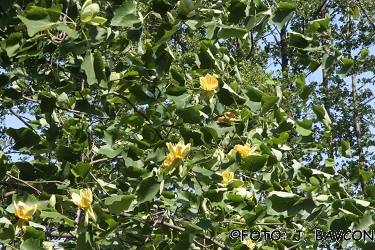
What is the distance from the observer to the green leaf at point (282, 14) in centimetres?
188

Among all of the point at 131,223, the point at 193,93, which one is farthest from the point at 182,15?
the point at 131,223

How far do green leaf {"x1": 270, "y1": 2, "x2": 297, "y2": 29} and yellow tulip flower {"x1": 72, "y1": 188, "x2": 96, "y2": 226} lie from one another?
2.62ft

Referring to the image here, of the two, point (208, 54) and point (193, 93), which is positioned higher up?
point (208, 54)

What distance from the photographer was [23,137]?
2260mm

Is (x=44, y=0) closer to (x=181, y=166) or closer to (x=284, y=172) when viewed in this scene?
(x=181, y=166)

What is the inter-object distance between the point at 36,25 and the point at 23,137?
0.66 meters

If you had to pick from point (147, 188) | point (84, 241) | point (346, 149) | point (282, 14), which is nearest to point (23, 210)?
point (84, 241)

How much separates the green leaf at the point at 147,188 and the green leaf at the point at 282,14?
25.0 inches

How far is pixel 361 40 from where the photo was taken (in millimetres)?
10625

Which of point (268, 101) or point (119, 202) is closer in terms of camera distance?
point (119, 202)

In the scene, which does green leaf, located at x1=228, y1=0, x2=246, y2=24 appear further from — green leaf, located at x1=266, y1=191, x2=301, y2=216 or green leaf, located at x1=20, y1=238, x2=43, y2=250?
green leaf, located at x1=20, y1=238, x2=43, y2=250

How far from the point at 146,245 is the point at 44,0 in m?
1.01

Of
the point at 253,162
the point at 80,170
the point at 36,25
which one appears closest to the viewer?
the point at 36,25

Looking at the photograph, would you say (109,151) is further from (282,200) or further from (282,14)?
(282,14)
